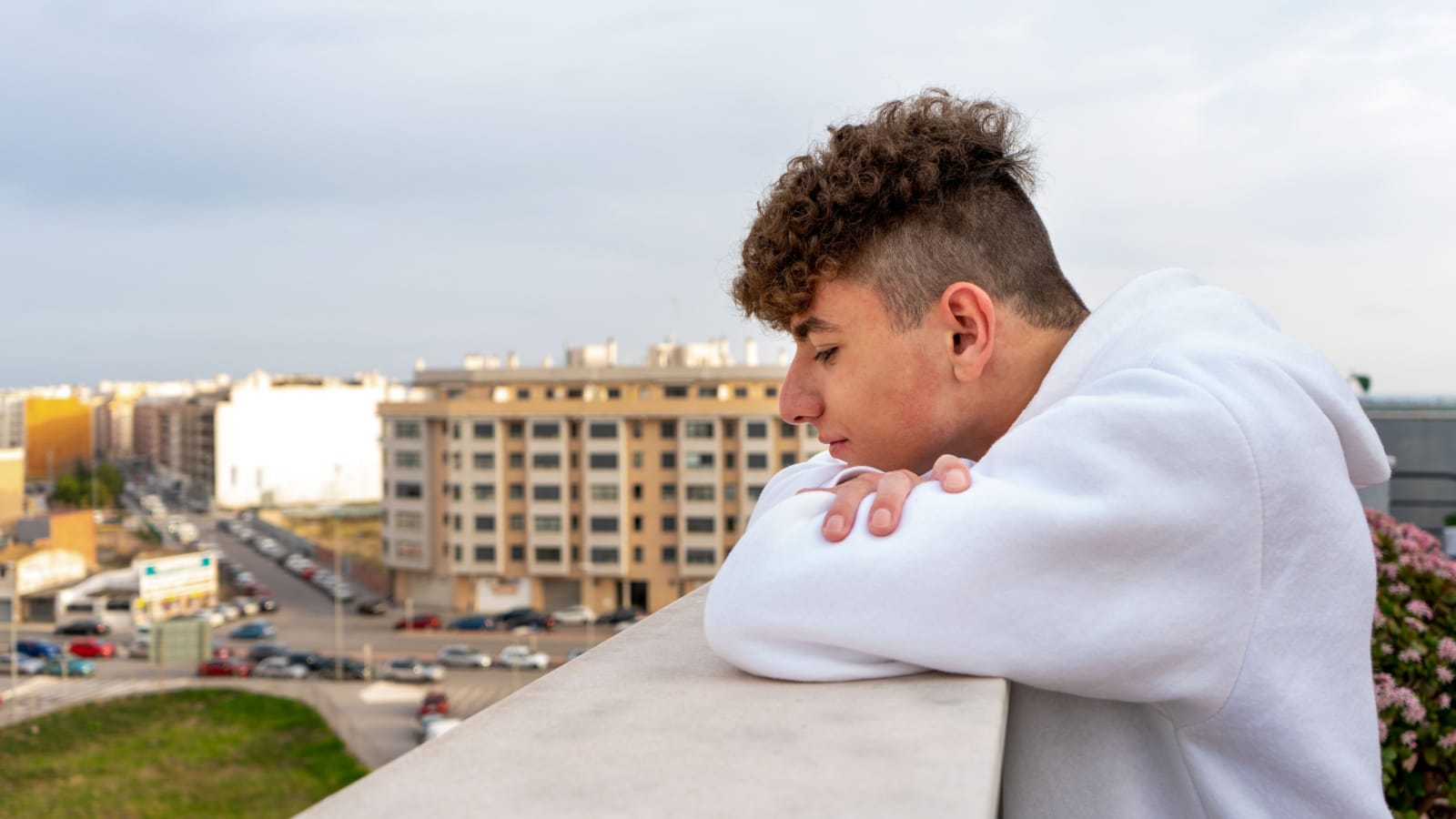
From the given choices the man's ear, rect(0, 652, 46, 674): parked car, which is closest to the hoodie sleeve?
the man's ear

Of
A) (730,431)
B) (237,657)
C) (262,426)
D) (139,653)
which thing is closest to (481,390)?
(730,431)

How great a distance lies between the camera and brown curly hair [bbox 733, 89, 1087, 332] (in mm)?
1336

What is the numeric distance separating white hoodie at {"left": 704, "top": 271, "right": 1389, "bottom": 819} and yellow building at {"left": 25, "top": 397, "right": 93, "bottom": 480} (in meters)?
90.8

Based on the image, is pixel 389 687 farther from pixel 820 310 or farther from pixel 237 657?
pixel 820 310

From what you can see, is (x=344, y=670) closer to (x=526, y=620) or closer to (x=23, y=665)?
(x=526, y=620)

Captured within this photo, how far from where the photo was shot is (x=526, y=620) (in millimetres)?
34750

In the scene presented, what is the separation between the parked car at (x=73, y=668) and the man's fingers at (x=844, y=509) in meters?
38.2

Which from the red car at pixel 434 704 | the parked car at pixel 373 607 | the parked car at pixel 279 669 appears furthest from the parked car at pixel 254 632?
the red car at pixel 434 704

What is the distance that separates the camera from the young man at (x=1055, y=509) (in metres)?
1.04

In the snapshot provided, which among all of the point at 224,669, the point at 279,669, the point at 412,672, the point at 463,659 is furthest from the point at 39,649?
the point at 463,659

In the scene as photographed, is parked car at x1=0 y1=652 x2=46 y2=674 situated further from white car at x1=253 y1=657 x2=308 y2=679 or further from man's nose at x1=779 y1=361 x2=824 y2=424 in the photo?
man's nose at x1=779 y1=361 x2=824 y2=424

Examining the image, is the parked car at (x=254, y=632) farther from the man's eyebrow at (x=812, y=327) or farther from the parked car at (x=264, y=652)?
the man's eyebrow at (x=812, y=327)

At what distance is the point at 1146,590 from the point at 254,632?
40.1m

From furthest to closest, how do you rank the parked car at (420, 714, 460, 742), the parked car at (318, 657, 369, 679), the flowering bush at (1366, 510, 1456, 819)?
the parked car at (318, 657, 369, 679) → the parked car at (420, 714, 460, 742) → the flowering bush at (1366, 510, 1456, 819)
